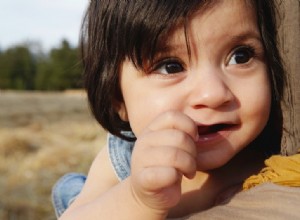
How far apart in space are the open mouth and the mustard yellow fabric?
4.6 inches

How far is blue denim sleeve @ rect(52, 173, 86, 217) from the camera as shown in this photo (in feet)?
6.01

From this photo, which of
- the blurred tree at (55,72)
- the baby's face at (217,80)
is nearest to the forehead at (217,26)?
the baby's face at (217,80)

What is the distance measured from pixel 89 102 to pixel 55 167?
12.4 ft

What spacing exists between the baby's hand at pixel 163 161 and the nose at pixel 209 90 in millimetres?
104

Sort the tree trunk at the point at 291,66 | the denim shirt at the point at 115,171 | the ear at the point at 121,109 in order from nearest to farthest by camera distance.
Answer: the tree trunk at the point at 291,66 → the ear at the point at 121,109 → the denim shirt at the point at 115,171

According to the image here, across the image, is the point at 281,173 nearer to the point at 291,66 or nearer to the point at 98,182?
the point at 291,66

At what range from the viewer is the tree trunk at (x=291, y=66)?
99cm

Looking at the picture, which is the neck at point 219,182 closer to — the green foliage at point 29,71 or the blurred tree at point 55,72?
the blurred tree at point 55,72

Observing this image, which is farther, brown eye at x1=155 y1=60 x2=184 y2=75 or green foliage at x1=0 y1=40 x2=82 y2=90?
green foliage at x1=0 y1=40 x2=82 y2=90

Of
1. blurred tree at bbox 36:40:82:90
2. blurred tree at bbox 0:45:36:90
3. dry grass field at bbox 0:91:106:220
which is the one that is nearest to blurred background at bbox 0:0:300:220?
dry grass field at bbox 0:91:106:220

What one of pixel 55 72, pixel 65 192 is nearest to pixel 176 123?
pixel 65 192

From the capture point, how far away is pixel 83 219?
1113mm

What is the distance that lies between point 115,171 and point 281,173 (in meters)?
0.65

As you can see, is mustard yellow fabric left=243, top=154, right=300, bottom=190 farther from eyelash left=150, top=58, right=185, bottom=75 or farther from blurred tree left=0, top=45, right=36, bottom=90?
blurred tree left=0, top=45, right=36, bottom=90
